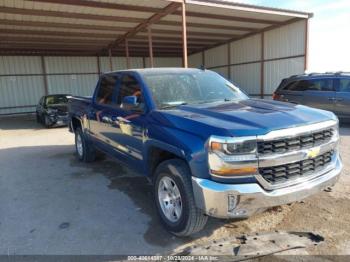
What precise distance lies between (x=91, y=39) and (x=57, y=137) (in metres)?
8.66

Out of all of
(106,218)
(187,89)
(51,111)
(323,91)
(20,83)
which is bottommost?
(106,218)

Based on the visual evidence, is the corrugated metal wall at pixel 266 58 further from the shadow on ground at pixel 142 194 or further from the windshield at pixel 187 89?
the shadow on ground at pixel 142 194

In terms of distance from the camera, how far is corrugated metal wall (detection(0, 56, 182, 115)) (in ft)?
66.4

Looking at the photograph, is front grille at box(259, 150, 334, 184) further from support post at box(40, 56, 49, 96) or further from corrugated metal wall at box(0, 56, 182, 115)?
corrugated metal wall at box(0, 56, 182, 115)

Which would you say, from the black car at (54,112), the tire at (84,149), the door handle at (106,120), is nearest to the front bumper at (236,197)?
the door handle at (106,120)

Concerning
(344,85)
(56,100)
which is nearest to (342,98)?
(344,85)

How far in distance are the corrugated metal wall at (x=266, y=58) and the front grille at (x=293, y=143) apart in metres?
13.0

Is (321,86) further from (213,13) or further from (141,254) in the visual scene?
(141,254)

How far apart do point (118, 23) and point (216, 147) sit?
12744mm

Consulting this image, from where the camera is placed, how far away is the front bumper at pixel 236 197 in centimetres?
264

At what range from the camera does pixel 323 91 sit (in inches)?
381

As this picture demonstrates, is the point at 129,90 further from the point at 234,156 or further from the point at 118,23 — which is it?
the point at 118,23

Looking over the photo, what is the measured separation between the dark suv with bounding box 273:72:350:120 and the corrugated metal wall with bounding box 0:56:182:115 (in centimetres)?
1620

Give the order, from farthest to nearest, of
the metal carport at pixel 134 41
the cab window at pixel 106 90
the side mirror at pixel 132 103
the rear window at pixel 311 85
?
the metal carport at pixel 134 41 → the rear window at pixel 311 85 → the cab window at pixel 106 90 → the side mirror at pixel 132 103
